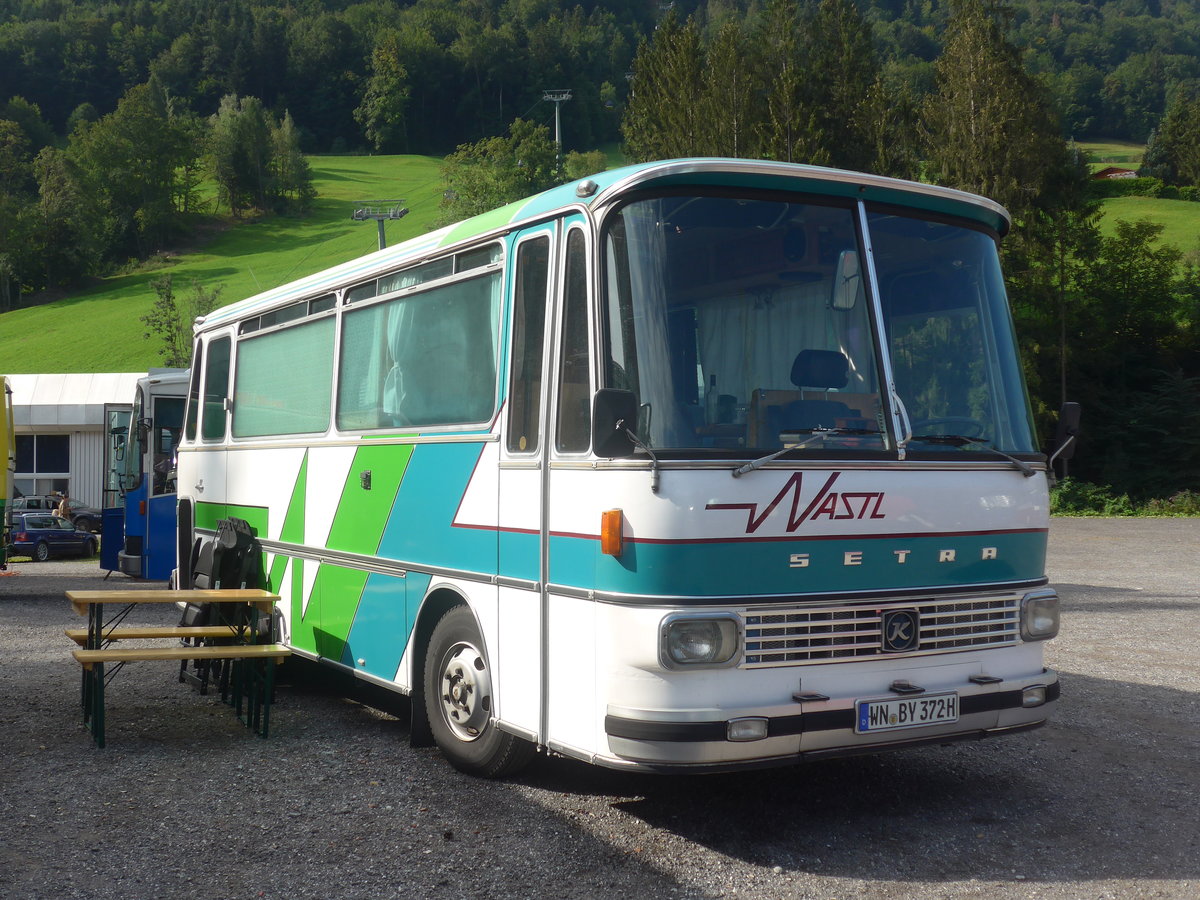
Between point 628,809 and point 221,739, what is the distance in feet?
10.1

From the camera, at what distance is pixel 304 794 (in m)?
6.36

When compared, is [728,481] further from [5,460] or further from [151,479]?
[5,460]

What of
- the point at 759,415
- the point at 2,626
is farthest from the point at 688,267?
the point at 2,626

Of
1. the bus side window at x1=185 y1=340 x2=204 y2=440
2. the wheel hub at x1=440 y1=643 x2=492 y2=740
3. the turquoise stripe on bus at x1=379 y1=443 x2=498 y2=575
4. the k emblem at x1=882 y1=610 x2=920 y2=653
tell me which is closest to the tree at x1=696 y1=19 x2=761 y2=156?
the bus side window at x1=185 y1=340 x2=204 y2=440

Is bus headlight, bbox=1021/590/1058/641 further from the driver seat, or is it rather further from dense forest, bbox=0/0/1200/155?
dense forest, bbox=0/0/1200/155

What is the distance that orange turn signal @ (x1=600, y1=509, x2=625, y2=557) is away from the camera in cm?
515

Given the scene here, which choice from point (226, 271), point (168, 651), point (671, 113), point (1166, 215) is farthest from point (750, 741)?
point (226, 271)

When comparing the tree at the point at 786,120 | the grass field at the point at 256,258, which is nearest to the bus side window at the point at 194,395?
the tree at the point at 786,120

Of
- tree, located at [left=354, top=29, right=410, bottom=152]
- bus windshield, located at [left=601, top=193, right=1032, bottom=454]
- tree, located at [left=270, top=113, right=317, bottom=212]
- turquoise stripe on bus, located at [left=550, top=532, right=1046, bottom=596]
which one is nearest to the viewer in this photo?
turquoise stripe on bus, located at [left=550, top=532, right=1046, bottom=596]

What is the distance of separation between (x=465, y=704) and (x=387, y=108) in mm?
125371

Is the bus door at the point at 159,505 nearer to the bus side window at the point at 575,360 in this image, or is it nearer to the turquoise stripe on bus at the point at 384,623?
the turquoise stripe on bus at the point at 384,623

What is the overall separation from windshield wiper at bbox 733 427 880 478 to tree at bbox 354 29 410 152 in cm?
12577

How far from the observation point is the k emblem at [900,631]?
17.8 ft

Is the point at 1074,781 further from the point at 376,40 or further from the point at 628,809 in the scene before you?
the point at 376,40
